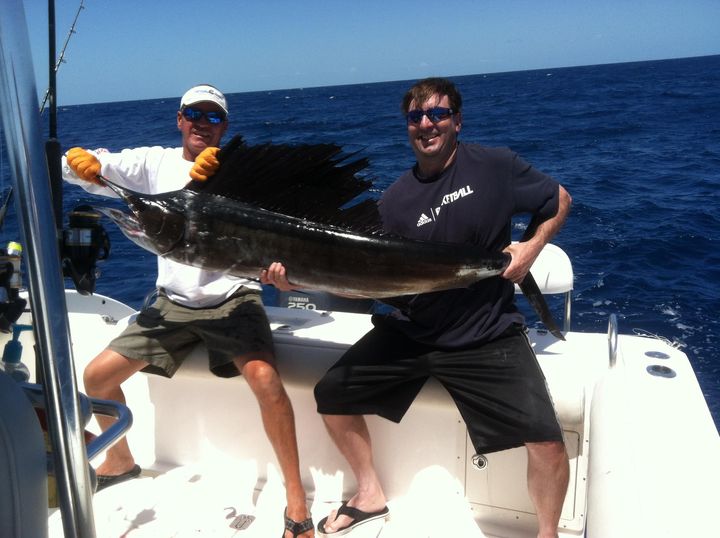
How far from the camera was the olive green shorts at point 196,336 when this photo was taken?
2.34 m

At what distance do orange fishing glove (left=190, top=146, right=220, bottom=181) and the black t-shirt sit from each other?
2.38ft

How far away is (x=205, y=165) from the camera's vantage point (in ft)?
6.99

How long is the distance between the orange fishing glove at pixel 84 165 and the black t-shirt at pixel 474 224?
3.73 feet

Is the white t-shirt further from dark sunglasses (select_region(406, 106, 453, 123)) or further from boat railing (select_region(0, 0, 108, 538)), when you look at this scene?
boat railing (select_region(0, 0, 108, 538))

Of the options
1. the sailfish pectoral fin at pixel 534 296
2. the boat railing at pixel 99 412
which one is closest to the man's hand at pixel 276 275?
the sailfish pectoral fin at pixel 534 296

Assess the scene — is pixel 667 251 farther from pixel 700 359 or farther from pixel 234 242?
pixel 234 242

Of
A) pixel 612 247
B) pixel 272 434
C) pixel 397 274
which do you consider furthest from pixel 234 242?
pixel 612 247

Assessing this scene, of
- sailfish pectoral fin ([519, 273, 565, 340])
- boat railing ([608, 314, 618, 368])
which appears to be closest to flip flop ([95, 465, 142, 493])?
sailfish pectoral fin ([519, 273, 565, 340])

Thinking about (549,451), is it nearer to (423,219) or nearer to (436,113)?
(423,219)

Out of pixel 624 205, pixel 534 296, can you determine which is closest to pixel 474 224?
pixel 534 296

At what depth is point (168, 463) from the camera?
2715 mm

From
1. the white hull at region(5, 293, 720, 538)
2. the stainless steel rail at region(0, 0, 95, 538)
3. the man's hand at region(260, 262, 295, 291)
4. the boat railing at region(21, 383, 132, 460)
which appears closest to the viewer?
the stainless steel rail at region(0, 0, 95, 538)

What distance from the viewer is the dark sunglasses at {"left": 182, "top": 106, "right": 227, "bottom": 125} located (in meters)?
2.60

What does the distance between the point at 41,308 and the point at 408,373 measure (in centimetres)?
158
